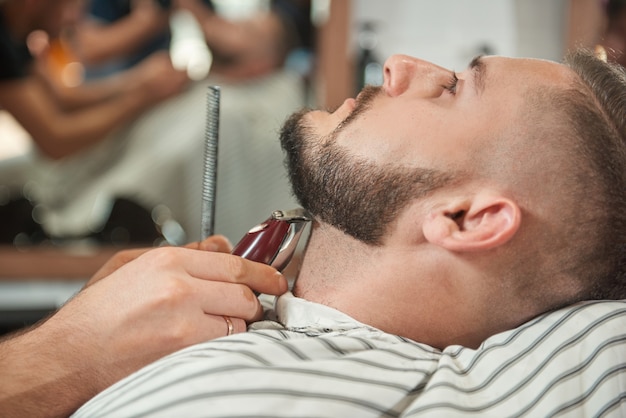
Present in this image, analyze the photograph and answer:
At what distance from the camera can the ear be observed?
1108 mm

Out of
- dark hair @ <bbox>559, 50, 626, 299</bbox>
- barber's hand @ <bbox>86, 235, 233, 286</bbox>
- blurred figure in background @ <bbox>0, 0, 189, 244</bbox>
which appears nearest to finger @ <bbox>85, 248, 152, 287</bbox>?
barber's hand @ <bbox>86, 235, 233, 286</bbox>

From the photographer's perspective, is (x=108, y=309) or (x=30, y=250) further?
(x=30, y=250)

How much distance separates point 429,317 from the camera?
3.84 feet

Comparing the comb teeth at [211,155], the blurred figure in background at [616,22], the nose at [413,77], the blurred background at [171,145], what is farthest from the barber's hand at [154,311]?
the blurred figure in background at [616,22]

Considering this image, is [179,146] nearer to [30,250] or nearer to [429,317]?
[30,250]

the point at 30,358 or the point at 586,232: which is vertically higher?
the point at 586,232

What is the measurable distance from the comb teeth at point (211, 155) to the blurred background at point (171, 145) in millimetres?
1789

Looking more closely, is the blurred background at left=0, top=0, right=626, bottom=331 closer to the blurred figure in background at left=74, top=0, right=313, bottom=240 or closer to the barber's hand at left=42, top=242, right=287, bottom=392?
the blurred figure in background at left=74, top=0, right=313, bottom=240

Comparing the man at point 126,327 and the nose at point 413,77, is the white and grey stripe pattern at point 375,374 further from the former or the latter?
the nose at point 413,77

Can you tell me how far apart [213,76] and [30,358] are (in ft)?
8.34

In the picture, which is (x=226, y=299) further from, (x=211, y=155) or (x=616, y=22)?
(x=616, y=22)

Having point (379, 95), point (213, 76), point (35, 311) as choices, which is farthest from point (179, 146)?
point (379, 95)

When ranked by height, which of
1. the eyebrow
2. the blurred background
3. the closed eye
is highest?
the eyebrow

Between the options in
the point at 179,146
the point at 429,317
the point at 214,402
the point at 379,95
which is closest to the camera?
the point at 214,402
